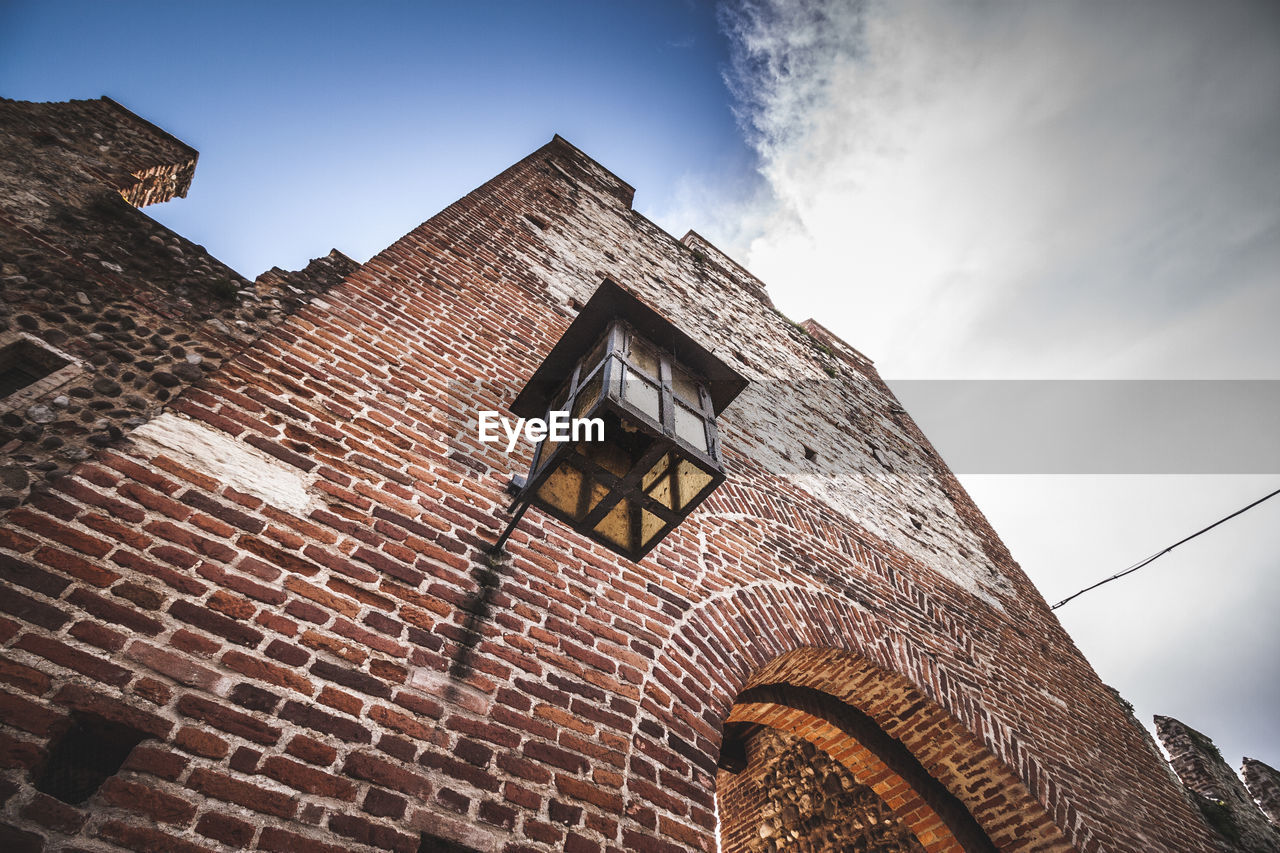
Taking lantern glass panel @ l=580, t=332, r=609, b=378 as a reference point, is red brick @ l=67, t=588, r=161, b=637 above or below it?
below

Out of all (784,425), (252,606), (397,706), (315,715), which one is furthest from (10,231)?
(784,425)

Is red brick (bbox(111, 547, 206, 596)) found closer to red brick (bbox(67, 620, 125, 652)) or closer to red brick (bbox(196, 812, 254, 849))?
red brick (bbox(67, 620, 125, 652))

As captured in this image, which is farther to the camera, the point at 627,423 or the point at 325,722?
the point at 627,423

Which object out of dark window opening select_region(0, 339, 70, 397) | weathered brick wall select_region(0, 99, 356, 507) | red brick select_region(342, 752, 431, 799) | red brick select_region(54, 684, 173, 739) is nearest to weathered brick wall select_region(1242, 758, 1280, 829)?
red brick select_region(342, 752, 431, 799)

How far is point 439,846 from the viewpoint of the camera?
171 centimetres

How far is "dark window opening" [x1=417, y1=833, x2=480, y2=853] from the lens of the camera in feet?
5.55

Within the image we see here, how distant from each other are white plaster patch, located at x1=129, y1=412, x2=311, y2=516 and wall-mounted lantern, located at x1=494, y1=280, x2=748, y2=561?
2.77 ft

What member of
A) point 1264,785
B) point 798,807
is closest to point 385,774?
point 798,807

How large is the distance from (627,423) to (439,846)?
1.47 m

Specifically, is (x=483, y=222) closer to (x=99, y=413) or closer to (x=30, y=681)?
(x=99, y=413)

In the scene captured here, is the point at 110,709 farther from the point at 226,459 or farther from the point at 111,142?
the point at 111,142

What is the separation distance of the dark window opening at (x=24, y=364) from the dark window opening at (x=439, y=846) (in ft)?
6.91

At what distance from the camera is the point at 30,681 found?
1401 millimetres

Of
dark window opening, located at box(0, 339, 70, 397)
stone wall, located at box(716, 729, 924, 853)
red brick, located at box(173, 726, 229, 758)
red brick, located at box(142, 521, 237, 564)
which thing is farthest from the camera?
stone wall, located at box(716, 729, 924, 853)
